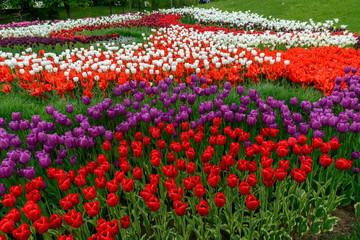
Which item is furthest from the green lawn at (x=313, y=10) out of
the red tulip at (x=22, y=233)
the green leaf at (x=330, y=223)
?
the red tulip at (x=22, y=233)

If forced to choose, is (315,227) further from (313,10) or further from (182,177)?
(313,10)

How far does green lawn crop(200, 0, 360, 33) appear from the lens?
1958 cm

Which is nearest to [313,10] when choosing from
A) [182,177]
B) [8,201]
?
[182,177]

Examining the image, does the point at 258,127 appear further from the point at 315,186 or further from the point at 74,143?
the point at 74,143

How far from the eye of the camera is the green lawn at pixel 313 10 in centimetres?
1958

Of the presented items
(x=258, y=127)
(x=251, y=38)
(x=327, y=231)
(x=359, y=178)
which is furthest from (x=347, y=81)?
(x=251, y=38)

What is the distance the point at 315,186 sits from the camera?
3.04 meters

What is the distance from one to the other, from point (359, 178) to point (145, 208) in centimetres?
226

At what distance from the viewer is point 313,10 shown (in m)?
22.6

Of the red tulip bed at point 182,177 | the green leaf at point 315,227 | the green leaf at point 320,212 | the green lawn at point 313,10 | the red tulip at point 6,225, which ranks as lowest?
the green leaf at point 315,227

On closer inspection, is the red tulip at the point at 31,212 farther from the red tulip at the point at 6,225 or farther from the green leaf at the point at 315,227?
the green leaf at the point at 315,227

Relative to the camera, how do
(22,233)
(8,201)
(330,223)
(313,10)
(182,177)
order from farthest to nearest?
(313,10) → (182,177) → (330,223) → (8,201) → (22,233)

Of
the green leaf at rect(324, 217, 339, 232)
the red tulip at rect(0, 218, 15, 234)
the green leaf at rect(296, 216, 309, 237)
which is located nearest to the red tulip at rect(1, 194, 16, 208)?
the red tulip at rect(0, 218, 15, 234)

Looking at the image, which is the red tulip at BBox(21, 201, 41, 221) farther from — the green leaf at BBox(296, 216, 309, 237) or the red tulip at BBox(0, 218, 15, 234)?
the green leaf at BBox(296, 216, 309, 237)
